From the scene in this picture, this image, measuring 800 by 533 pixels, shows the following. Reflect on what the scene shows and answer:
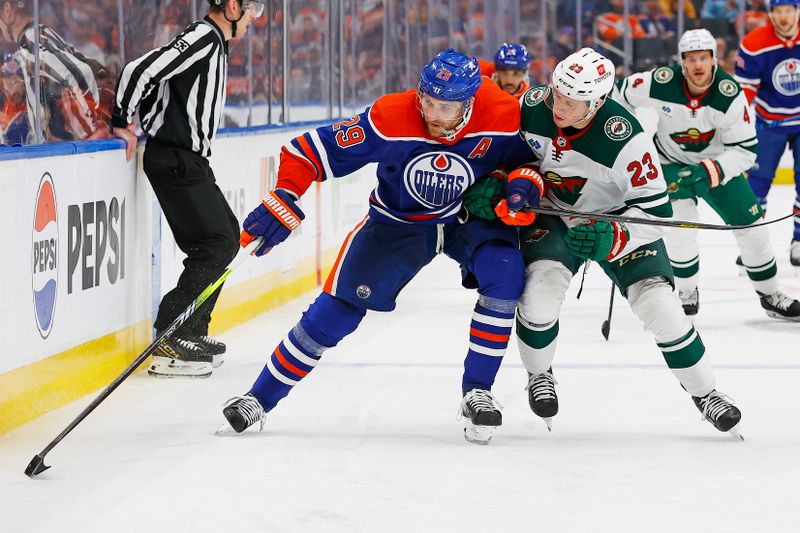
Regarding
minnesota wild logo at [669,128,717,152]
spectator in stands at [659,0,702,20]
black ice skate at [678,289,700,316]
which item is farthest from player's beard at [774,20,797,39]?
spectator in stands at [659,0,702,20]

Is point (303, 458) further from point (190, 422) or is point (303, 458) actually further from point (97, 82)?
point (97, 82)

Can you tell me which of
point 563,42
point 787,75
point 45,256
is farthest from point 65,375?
point 563,42

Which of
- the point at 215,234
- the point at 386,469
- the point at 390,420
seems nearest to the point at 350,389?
the point at 390,420

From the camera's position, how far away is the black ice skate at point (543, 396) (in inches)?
139

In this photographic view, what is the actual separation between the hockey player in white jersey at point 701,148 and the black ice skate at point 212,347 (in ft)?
6.10

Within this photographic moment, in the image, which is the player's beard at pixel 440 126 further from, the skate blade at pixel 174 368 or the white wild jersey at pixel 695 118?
the white wild jersey at pixel 695 118

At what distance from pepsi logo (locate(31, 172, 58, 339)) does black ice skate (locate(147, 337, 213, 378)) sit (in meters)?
0.59

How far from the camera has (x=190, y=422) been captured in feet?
Answer: 12.2

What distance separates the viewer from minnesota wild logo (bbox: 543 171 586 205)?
3559mm

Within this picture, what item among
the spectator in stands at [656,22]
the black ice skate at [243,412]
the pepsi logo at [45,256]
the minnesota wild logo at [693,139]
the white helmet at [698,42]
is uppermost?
the spectator in stands at [656,22]

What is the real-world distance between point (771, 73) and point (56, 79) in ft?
15.3

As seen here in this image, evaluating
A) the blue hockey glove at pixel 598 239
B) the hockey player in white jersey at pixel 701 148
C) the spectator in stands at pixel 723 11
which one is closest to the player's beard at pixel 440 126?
the blue hockey glove at pixel 598 239

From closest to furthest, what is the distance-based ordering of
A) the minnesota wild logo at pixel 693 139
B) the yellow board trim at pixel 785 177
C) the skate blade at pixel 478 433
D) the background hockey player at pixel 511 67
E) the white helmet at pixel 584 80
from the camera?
the white helmet at pixel 584 80, the skate blade at pixel 478 433, the minnesota wild logo at pixel 693 139, the background hockey player at pixel 511 67, the yellow board trim at pixel 785 177

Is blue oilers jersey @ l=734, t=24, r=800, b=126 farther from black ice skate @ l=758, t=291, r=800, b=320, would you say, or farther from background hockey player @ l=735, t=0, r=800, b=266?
black ice skate @ l=758, t=291, r=800, b=320
